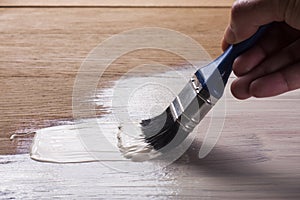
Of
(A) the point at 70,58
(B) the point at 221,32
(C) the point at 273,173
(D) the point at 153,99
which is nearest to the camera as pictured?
(C) the point at 273,173

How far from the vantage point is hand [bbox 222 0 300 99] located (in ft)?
2.39

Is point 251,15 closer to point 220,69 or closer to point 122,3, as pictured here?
point 220,69

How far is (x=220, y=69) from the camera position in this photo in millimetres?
791

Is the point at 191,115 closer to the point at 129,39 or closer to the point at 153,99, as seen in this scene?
the point at 153,99

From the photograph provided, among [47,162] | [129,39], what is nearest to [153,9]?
[129,39]

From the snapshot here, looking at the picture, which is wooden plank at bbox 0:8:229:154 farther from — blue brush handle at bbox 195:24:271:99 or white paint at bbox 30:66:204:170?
blue brush handle at bbox 195:24:271:99

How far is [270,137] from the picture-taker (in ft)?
2.72

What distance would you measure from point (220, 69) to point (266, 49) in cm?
12

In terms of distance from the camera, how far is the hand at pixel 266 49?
0.73 metres

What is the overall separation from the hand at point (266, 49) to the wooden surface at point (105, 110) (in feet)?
0.24

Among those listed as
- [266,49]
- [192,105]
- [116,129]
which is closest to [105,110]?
[116,129]

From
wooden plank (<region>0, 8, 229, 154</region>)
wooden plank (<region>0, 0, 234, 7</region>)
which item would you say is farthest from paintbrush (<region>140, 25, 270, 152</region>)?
wooden plank (<region>0, 0, 234, 7</region>)

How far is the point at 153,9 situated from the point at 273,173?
592 millimetres

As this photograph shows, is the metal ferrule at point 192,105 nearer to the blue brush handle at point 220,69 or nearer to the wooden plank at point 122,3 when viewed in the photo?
the blue brush handle at point 220,69
